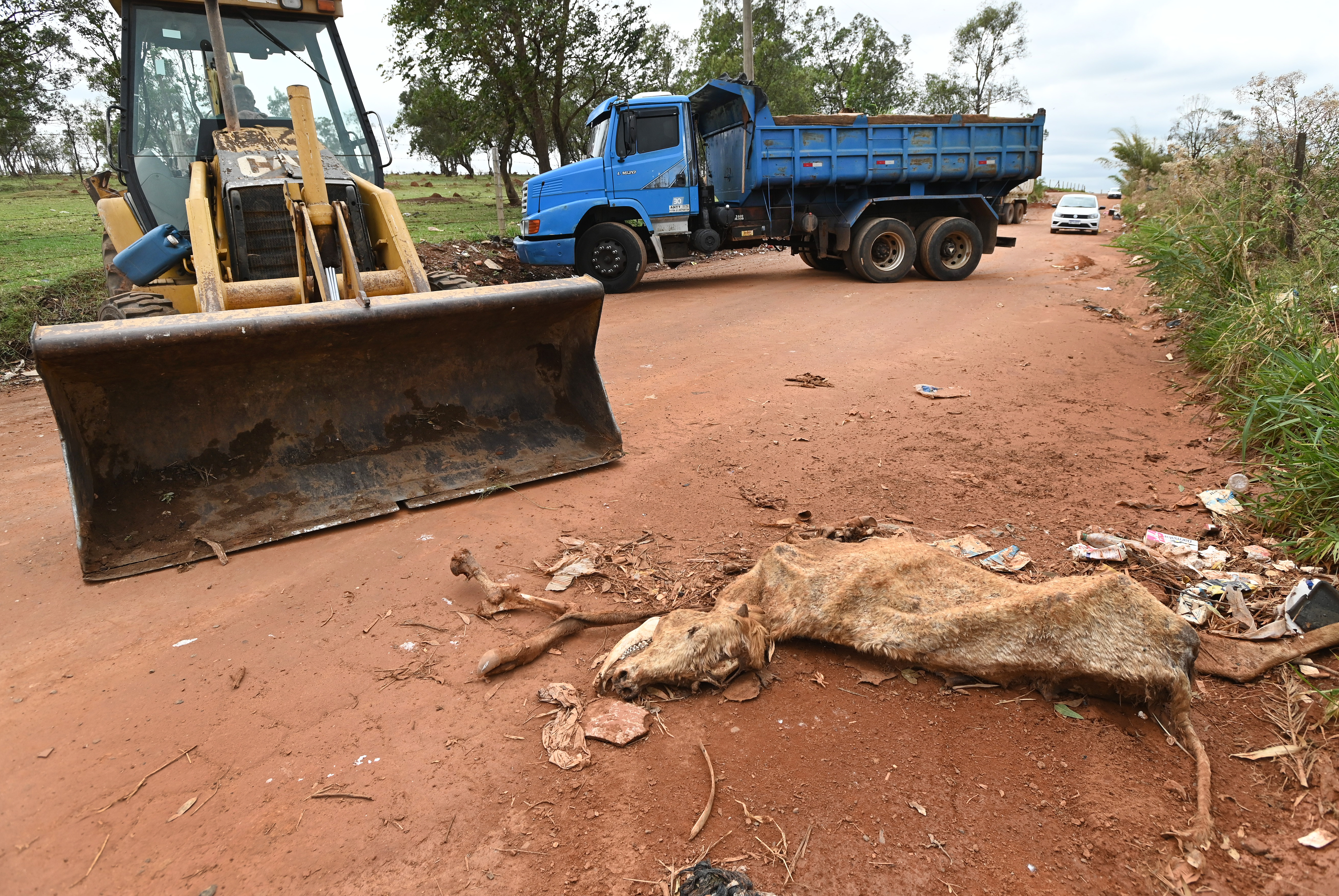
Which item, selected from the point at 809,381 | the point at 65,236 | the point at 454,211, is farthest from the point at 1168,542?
the point at 454,211

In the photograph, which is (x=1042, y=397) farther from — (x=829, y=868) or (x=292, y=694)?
(x=292, y=694)

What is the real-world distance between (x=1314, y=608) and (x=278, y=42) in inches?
273

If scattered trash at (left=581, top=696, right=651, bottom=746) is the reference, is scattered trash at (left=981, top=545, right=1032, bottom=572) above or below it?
above

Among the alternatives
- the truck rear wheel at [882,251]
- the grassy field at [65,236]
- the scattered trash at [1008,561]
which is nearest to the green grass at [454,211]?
the grassy field at [65,236]

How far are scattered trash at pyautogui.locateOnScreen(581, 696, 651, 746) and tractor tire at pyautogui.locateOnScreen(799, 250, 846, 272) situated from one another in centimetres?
1139

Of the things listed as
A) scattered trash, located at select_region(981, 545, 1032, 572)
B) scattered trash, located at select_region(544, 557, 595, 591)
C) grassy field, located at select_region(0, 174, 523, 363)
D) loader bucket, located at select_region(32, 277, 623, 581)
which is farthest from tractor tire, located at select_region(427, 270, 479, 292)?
scattered trash, located at select_region(981, 545, 1032, 572)

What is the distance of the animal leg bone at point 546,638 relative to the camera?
2758 mm

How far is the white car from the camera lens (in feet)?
72.3

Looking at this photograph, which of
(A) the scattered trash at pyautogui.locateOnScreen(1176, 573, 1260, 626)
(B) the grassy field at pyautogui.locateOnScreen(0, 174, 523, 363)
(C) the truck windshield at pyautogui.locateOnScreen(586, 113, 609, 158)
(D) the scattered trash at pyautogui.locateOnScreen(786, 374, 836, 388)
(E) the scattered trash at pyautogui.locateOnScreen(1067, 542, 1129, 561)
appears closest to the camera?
(A) the scattered trash at pyautogui.locateOnScreen(1176, 573, 1260, 626)

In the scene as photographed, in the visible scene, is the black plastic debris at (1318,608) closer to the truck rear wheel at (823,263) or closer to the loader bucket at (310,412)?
the loader bucket at (310,412)

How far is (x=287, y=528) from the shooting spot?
12.4 feet

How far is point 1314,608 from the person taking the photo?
2885mm

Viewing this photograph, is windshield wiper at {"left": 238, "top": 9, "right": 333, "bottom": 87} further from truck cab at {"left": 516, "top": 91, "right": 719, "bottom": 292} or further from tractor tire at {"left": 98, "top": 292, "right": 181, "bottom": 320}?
truck cab at {"left": 516, "top": 91, "right": 719, "bottom": 292}

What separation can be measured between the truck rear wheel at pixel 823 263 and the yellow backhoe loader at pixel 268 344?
861 centimetres
